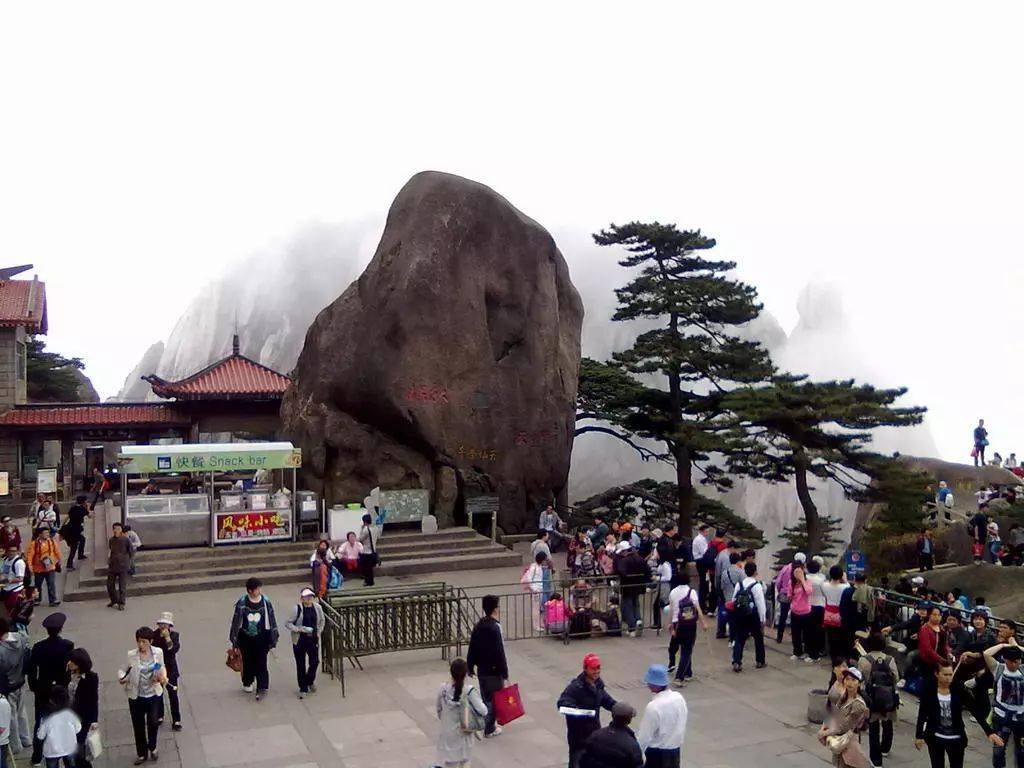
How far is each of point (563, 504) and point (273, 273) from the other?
233ft

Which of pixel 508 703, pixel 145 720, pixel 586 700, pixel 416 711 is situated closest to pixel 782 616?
pixel 416 711

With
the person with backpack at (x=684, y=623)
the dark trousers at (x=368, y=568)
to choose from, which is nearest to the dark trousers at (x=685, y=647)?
the person with backpack at (x=684, y=623)

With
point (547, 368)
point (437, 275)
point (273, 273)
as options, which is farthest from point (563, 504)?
point (273, 273)

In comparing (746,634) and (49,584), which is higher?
(49,584)

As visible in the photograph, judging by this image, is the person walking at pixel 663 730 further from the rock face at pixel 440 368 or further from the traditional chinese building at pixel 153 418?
the traditional chinese building at pixel 153 418

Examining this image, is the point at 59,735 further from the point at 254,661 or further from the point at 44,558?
the point at 44,558

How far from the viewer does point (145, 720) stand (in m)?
8.40

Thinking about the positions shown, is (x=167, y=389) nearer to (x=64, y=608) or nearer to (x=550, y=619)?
(x=64, y=608)

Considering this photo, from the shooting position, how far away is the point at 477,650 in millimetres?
8977

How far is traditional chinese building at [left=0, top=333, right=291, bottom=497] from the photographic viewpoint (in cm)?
2977

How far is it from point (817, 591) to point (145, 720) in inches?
315

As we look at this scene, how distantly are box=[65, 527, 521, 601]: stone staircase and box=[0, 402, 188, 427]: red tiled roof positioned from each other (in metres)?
14.0

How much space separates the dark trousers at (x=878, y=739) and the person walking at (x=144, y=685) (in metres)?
6.66

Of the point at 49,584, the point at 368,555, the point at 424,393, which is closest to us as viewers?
the point at 49,584
